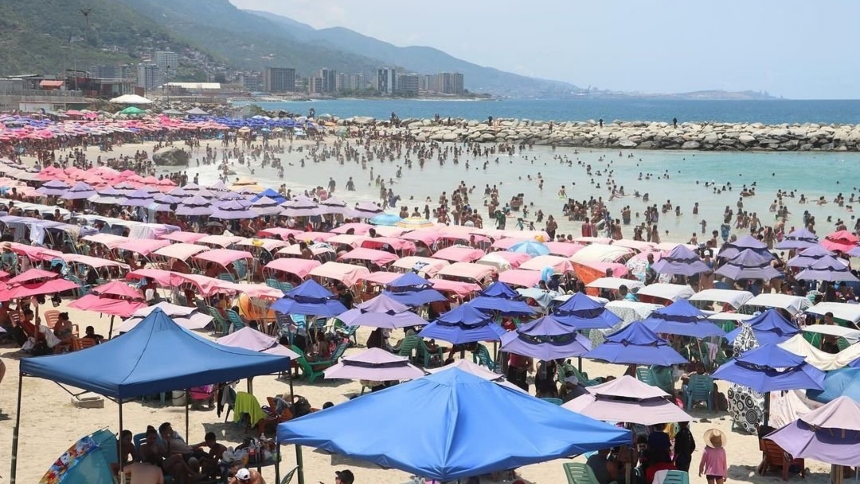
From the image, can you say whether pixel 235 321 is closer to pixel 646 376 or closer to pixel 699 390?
pixel 646 376

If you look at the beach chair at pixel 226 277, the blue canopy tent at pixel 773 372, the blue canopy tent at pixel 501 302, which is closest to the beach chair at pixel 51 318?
the beach chair at pixel 226 277

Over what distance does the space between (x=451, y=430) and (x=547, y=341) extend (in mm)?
5873

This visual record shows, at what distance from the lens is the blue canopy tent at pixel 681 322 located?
12.4 m

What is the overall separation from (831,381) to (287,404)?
5625 mm

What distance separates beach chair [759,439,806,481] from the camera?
30.5 ft

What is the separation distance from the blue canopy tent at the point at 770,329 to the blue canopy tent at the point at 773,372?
5.61 ft

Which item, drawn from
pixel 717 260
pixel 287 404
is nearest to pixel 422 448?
pixel 287 404

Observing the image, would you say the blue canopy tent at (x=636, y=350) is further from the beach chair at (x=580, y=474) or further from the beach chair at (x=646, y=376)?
the beach chair at (x=580, y=474)

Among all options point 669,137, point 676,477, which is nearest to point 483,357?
point 676,477

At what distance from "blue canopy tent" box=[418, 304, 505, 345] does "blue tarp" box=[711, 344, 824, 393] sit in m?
3.13

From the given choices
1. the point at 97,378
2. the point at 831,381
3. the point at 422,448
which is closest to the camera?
the point at 422,448

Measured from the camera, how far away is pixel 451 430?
5934mm

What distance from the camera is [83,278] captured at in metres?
17.7

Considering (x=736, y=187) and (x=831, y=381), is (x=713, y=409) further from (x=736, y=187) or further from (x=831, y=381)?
(x=736, y=187)
